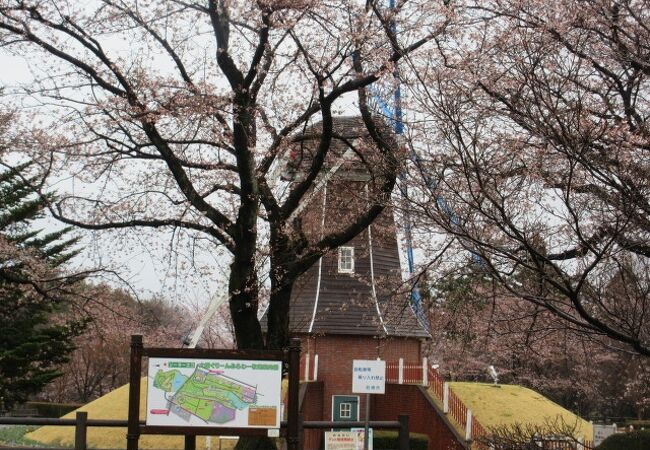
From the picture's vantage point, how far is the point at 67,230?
37.7m

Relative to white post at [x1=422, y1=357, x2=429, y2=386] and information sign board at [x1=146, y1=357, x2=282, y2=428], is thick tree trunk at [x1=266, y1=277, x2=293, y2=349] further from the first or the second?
white post at [x1=422, y1=357, x2=429, y2=386]

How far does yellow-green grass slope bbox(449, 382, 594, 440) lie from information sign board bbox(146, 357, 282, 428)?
54.1 feet

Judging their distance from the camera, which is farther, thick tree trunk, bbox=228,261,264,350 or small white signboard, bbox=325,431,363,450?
small white signboard, bbox=325,431,363,450

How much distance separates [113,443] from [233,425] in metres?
13.0

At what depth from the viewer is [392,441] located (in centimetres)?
2300

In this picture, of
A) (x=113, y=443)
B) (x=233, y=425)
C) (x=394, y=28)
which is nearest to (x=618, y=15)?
(x=394, y=28)

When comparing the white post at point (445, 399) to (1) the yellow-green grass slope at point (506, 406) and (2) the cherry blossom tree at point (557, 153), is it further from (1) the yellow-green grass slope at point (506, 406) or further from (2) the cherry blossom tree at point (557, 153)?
(2) the cherry blossom tree at point (557, 153)

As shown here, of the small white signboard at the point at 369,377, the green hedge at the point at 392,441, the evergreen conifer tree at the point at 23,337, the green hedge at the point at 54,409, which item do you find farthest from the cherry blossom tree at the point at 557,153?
the green hedge at the point at 54,409

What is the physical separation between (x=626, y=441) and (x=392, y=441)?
24.1 ft

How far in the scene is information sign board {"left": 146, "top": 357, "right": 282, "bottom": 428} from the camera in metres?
9.53

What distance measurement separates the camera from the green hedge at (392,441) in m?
22.1

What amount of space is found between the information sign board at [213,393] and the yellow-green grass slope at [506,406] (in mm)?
16499

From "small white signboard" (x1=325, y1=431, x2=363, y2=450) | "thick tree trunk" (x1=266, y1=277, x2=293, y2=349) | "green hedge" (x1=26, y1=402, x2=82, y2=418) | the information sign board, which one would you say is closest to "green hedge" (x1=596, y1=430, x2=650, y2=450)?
"small white signboard" (x1=325, y1=431, x2=363, y2=450)

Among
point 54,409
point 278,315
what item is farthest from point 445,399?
point 54,409
